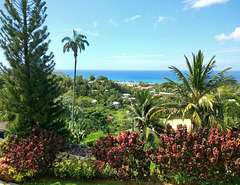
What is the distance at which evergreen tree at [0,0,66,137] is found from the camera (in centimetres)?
617

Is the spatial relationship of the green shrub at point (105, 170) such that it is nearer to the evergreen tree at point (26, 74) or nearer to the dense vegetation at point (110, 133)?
the dense vegetation at point (110, 133)

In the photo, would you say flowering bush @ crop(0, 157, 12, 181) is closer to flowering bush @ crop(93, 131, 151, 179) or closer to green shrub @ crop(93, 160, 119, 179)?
green shrub @ crop(93, 160, 119, 179)

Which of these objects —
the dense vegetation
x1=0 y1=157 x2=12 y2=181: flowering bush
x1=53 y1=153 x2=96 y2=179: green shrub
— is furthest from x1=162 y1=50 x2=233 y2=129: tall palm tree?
x1=0 y1=157 x2=12 y2=181: flowering bush

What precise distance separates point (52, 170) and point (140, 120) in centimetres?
499

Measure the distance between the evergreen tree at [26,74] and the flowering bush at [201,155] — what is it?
13.9 ft

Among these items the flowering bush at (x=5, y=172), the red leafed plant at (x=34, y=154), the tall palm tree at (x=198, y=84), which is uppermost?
the tall palm tree at (x=198, y=84)

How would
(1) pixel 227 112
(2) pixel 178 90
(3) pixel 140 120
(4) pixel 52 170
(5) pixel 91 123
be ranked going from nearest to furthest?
1. (4) pixel 52 170
2. (1) pixel 227 112
3. (2) pixel 178 90
4. (3) pixel 140 120
5. (5) pixel 91 123

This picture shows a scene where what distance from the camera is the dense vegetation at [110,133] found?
13.4 ft

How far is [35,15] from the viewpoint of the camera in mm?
6609

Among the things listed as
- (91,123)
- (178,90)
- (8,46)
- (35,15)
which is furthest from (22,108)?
(91,123)

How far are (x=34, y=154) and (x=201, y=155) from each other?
414 centimetres

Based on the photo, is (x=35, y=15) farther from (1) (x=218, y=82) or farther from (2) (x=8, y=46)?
(1) (x=218, y=82)

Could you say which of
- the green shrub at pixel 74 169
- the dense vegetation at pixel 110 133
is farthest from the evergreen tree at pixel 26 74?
the green shrub at pixel 74 169

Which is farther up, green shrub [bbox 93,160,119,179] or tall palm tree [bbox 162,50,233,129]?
tall palm tree [bbox 162,50,233,129]
